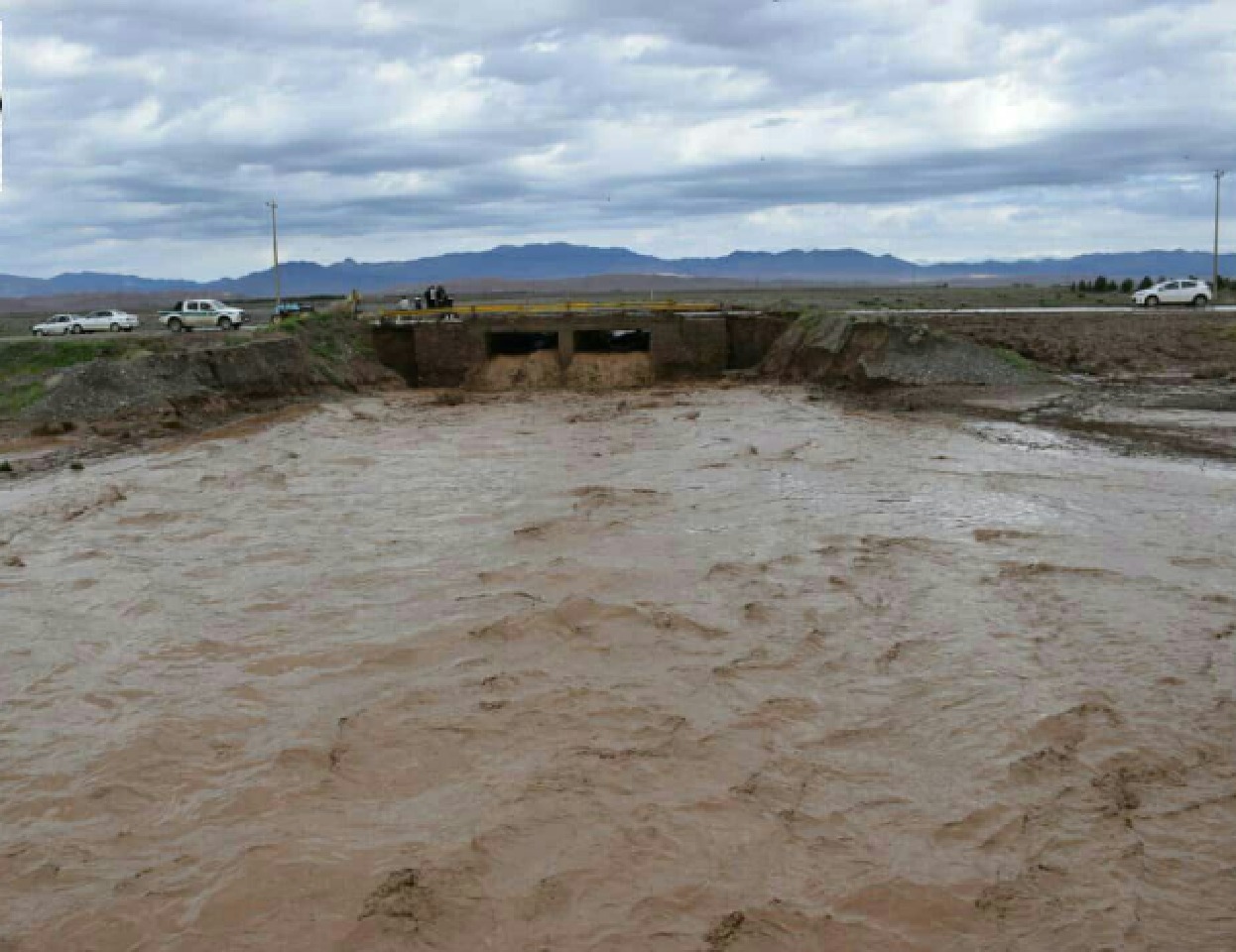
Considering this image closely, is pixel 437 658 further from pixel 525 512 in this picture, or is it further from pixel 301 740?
pixel 525 512

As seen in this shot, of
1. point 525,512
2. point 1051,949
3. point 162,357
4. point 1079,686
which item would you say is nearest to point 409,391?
point 162,357

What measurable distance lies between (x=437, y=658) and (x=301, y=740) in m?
1.98

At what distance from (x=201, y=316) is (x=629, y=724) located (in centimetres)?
4140

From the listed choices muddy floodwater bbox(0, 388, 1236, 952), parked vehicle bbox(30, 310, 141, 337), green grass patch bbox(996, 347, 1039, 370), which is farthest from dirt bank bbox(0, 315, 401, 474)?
green grass patch bbox(996, 347, 1039, 370)

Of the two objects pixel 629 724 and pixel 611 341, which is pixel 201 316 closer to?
pixel 611 341

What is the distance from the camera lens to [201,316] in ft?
149

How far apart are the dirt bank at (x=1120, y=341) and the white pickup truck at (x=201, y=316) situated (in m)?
27.7

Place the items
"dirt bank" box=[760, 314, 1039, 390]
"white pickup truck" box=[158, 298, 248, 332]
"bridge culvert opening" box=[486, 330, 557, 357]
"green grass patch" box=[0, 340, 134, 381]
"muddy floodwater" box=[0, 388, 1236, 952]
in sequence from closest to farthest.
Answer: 1. "muddy floodwater" box=[0, 388, 1236, 952]
2. "green grass patch" box=[0, 340, 134, 381]
3. "dirt bank" box=[760, 314, 1039, 390]
4. "bridge culvert opening" box=[486, 330, 557, 357]
5. "white pickup truck" box=[158, 298, 248, 332]

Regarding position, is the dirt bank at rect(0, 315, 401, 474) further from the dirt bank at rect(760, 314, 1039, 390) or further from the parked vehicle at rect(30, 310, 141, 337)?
the dirt bank at rect(760, 314, 1039, 390)

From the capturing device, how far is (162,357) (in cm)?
2927

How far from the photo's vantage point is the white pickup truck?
4506cm

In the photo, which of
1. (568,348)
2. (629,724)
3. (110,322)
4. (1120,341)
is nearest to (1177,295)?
(1120,341)

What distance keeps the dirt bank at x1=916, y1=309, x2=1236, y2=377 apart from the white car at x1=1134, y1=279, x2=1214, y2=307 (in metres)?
8.73

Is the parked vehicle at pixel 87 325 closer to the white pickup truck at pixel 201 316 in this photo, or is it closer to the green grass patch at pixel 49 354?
the white pickup truck at pixel 201 316
